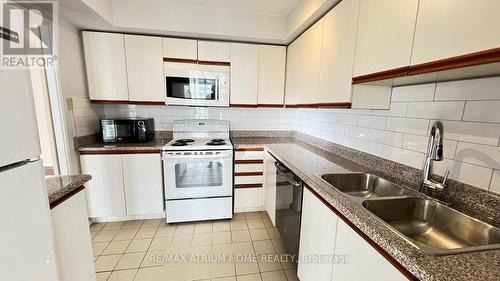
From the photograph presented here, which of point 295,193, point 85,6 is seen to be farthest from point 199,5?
point 295,193

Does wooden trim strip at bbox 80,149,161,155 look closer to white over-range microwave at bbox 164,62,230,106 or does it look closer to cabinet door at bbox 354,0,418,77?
white over-range microwave at bbox 164,62,230,106

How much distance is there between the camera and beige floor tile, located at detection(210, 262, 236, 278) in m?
1.74

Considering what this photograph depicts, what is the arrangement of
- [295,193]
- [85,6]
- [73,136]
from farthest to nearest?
[73,136]
[85,6]
[295,193]

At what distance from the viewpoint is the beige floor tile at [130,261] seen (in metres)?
1.79

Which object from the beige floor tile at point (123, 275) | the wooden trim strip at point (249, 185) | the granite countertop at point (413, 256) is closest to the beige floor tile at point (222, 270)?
the beige floor tile at point (123, 275)

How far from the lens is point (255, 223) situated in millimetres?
2488

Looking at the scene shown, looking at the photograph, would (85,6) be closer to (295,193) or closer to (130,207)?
(130,207)

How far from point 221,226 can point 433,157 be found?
2.08m

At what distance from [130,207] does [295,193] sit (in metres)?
1.93

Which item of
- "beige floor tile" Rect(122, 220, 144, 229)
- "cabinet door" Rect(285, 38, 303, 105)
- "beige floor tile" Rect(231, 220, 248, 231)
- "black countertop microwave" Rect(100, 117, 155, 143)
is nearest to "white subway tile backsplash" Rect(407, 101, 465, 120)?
"cabinet door" Rect(285, 38, 303, 105)

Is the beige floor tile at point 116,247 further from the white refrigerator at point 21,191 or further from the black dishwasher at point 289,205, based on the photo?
the black dishwasher at point 289,205

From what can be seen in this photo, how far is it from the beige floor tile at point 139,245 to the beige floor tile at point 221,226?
678 millimetres

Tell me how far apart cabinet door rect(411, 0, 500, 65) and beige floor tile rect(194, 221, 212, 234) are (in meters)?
2.31

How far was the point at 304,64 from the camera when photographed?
2.16 m
